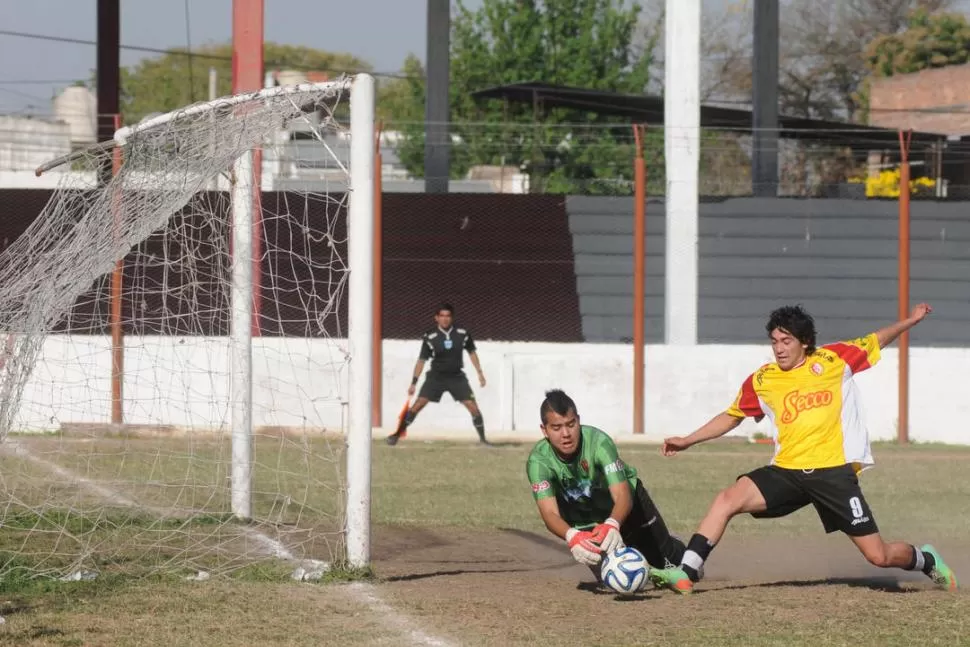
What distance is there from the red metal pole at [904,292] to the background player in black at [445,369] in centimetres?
556

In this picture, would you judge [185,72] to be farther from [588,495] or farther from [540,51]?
[588,495]

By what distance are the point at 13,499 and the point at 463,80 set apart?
50.3 metres

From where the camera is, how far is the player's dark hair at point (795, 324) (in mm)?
7847

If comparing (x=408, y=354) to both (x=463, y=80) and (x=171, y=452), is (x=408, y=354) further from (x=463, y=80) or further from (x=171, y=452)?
(x=463, y=80)

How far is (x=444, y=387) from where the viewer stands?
693 inches

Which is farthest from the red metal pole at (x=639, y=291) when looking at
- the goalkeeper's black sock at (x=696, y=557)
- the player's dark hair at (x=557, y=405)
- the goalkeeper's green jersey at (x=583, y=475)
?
the player's dark hair at (x=557, y=405)

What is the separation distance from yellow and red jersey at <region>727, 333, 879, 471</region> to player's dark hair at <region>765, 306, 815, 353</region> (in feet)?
0.48

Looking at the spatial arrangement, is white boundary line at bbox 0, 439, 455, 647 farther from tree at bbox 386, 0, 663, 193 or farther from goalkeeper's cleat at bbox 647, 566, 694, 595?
tree at bbox 386, 0, 663, 193

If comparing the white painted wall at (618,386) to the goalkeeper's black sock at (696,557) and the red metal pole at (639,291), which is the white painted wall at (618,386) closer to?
the red metal pole at (639,291)

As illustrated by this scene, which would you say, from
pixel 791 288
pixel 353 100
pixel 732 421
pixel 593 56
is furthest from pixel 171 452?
pixel 593 56

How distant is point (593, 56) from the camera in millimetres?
56594

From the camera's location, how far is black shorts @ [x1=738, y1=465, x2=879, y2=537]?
7.80 meters

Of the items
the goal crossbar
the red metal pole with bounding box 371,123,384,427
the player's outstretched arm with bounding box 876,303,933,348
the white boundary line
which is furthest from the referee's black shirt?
the player's outstretched arm with bounding box 876,303,933,348

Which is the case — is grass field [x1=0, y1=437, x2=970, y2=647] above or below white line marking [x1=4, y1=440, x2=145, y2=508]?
below
